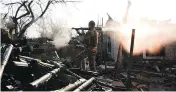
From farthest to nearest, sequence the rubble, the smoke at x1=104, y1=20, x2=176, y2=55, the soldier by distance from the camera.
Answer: the smoke at x1=104, y1=20, x2=176, y2=55, the soldier, the rubble

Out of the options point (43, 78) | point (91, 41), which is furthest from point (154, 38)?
point (43, 78)

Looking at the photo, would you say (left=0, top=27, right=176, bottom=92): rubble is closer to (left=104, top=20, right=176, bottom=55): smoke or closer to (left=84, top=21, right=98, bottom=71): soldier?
(left=84, top=21, right=98, bottom=71): soldier

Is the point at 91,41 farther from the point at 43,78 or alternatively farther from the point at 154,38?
the point at 154,38

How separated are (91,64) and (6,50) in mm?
4993

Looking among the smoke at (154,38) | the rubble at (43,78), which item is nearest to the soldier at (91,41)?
the rubble at (43,78)

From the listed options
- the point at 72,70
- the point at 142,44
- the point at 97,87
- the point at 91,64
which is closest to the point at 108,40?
the point at 142,44

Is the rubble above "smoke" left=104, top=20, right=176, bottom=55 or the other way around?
the other way around

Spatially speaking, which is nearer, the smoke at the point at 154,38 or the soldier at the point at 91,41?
the soldier at the point at 91,41

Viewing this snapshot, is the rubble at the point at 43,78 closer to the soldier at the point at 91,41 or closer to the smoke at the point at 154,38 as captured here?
the soldier at the point at 91,41

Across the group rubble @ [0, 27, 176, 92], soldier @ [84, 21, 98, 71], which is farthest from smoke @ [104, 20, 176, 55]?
rubble @ [0, 27, 176, 92]

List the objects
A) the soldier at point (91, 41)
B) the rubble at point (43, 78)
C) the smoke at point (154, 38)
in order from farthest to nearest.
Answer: the smoke at point (154, 38) → the soldier at point (91, 41) → the rubble at point (43, 78)

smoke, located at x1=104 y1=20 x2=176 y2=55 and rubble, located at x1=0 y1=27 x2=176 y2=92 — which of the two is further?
smoke, located at x1=104 y1=20 x2=176 y2=55

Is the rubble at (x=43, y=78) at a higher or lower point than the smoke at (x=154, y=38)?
lower

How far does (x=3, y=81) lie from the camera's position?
24.8 feet
